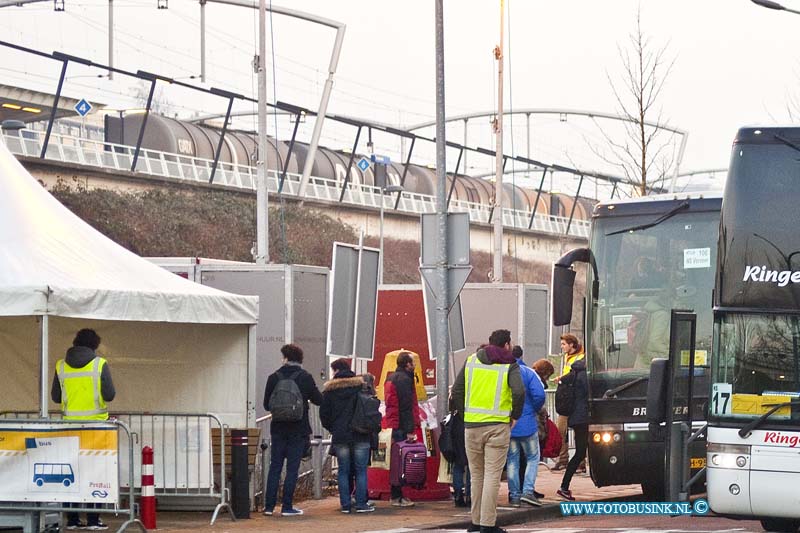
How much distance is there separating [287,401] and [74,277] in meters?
2.94

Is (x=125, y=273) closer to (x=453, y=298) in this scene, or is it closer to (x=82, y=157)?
(x=453, y=298)

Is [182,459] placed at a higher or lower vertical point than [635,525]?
higher

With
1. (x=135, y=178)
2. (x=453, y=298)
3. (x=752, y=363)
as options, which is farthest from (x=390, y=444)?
(x=135, y=178)

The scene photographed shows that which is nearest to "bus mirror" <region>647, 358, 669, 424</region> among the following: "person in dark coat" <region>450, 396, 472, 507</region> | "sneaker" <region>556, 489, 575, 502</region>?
"person in dark coat" <region>450, 396, 472, 507</region>

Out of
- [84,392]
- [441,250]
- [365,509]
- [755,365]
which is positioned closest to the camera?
[755,365]

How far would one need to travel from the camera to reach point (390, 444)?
55.9 ft

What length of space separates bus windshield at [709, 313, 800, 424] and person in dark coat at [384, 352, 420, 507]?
18.8 ft

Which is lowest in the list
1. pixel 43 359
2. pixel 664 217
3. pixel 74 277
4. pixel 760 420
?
pixel 760 420

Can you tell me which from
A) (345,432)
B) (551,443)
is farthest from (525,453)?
(345,432)

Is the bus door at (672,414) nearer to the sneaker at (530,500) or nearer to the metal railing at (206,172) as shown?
the sneaker at (530,500)

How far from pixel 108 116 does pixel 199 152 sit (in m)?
4.04

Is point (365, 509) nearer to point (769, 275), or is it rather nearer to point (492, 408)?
point (492, 408)

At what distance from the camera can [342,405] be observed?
16281 mm

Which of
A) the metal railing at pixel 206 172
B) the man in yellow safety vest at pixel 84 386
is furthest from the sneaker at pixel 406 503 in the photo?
the metal railing at pixel 206 172
